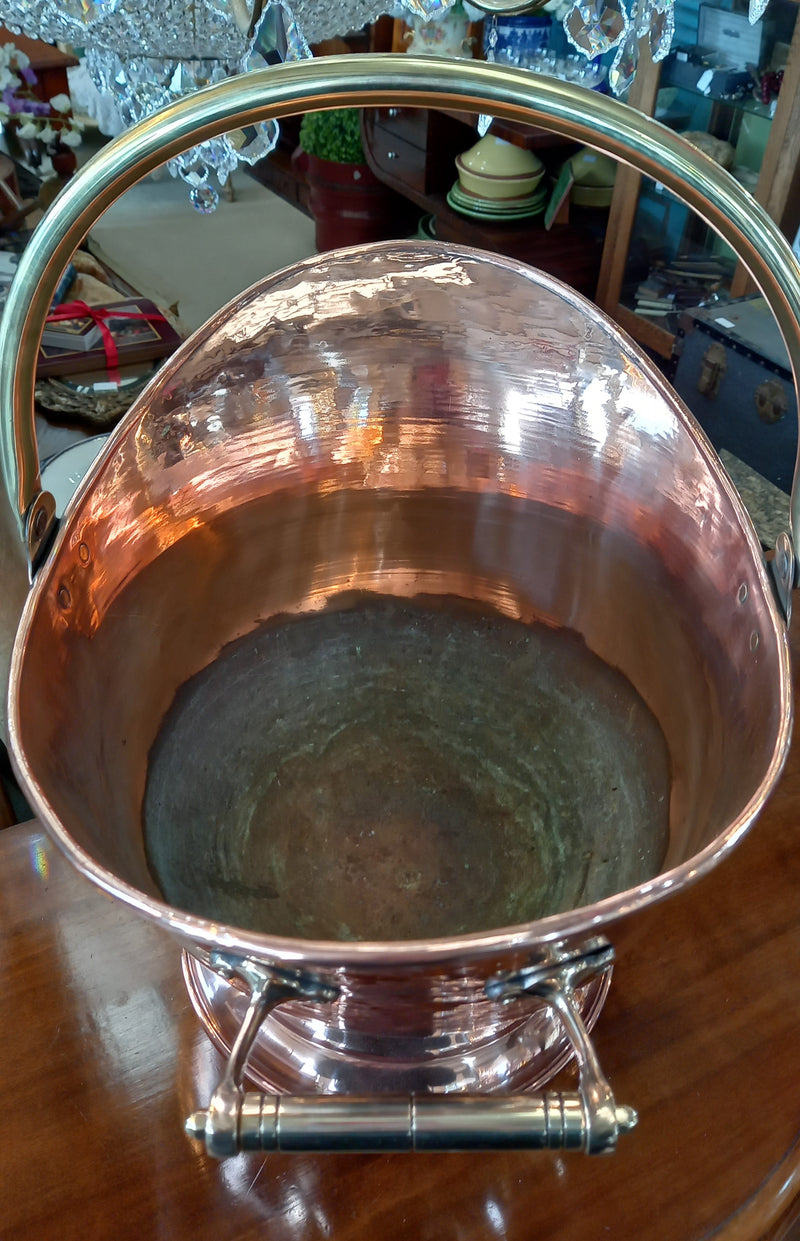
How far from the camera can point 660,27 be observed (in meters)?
0.97

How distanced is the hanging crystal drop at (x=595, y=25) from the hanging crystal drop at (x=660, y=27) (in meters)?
0.03

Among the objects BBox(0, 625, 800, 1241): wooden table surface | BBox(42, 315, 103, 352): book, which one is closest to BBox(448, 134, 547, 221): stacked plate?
BBox(42, 315, 103, 352): book

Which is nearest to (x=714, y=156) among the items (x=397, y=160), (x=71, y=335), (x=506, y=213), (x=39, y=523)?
(x=506, y=213)

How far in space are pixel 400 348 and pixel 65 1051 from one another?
46 centimetres

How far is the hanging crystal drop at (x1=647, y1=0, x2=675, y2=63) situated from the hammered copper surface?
1.42 ft

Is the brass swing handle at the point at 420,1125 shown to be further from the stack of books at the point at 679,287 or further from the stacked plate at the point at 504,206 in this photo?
the stacked plate at the point at 504,206

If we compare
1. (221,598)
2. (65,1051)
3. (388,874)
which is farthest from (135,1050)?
(221,598)

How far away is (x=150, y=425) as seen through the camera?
0.54 m

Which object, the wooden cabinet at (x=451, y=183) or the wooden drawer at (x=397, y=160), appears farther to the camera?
the wooden drawer at (x=397, y=160)

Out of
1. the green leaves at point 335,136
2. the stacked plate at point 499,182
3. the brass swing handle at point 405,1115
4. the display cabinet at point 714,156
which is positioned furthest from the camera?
the green leaves at point 335,136

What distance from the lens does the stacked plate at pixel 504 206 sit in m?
1.67

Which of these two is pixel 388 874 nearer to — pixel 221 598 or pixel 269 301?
pixel 221 598

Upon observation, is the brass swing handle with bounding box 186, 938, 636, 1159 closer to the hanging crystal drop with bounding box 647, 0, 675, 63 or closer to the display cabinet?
the hanging crystal drop with bounding box 647, 0, 675, 63

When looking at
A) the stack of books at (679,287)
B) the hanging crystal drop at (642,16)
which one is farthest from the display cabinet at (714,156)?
the hanging crystal drop at (642,16)
